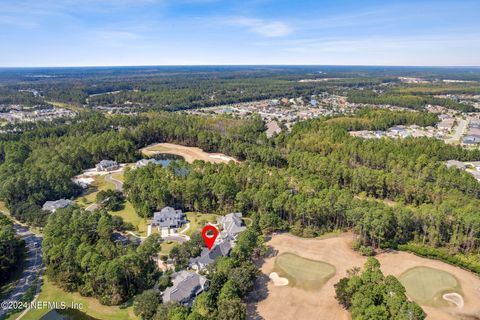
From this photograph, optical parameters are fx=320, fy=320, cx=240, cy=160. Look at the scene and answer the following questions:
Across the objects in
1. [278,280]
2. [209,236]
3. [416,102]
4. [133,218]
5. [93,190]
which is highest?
[416,102]

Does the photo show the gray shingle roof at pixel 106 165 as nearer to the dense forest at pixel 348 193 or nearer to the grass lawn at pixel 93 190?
the grass lawn at pixel 93 190

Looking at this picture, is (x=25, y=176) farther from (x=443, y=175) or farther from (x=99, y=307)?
(x=443, y=175)

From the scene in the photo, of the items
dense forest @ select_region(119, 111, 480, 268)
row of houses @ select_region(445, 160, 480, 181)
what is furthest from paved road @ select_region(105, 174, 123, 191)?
row of houses @ select_region(445, 160, 480, 181)

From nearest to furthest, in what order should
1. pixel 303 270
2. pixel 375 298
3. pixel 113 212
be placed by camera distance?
1. pixel 375 298
2. pixel 303 270
3. pixel 113 212

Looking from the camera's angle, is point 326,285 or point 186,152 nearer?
point 326,285

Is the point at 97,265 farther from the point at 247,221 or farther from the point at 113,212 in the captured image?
the point at 247,221

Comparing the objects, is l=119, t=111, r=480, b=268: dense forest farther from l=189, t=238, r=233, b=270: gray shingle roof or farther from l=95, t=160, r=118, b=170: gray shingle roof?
l=95, t=160, r=118, b=170: gray shingle roof

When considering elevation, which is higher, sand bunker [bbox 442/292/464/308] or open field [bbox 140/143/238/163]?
open field [bbox 140/143/238/163]

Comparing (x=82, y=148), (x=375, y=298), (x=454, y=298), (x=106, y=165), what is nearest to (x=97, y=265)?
(x=375, y=298)
